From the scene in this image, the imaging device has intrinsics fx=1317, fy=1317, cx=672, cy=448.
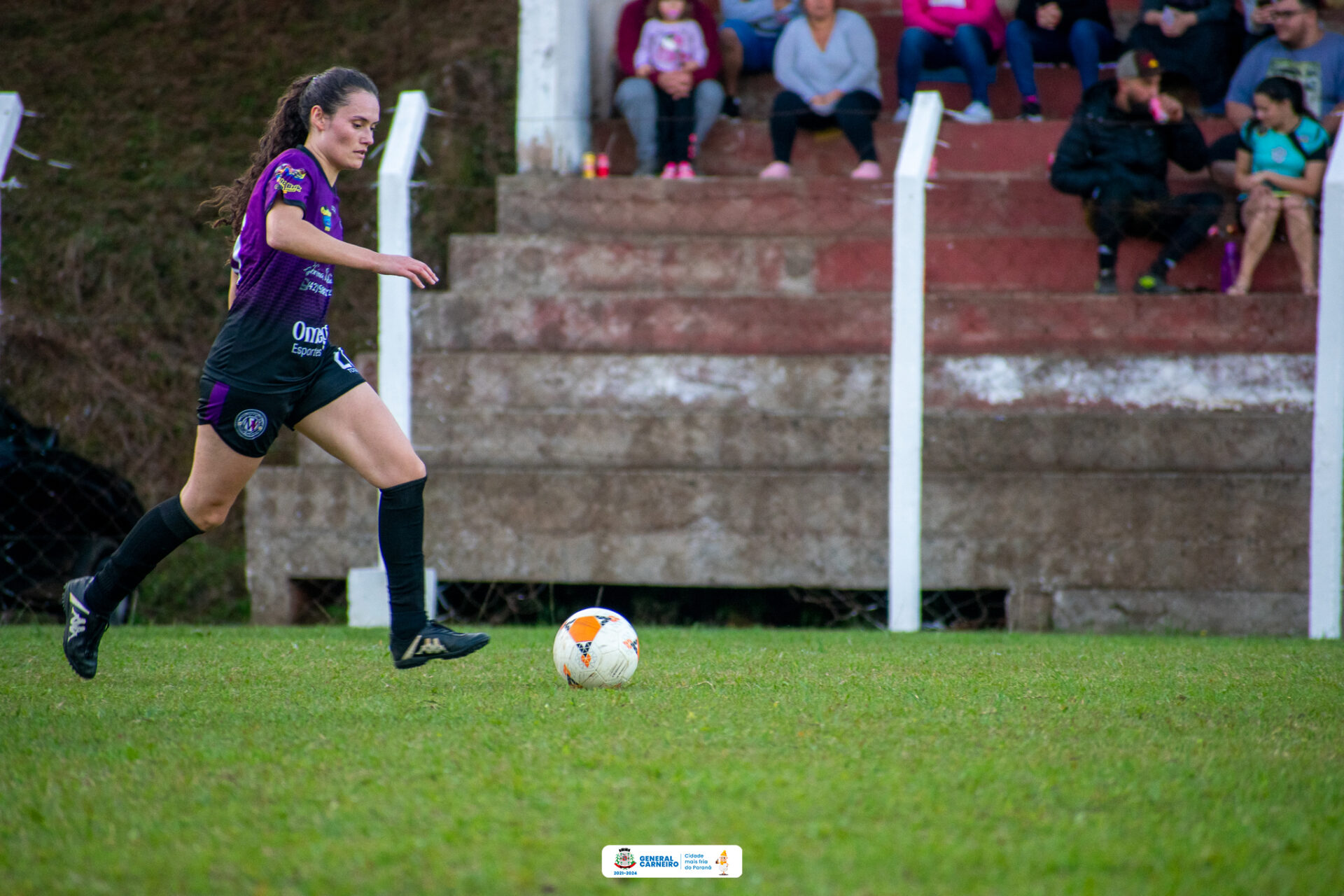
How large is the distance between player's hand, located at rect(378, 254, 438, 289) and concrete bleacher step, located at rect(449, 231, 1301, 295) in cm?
502

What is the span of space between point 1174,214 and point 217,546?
297 inches

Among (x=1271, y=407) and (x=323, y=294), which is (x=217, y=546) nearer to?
(x=323, y=294)

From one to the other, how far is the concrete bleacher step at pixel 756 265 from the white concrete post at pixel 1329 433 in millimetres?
2036

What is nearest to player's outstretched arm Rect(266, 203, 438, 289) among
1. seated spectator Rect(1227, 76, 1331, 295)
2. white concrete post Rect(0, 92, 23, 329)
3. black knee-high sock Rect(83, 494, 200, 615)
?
black knee-high sock Rect(83, 494, 200, 615)

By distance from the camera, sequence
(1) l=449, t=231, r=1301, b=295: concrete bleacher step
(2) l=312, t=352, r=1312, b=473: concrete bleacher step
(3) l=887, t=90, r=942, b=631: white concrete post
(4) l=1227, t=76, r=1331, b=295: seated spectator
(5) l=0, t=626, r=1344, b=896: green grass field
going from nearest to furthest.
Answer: (5) l=0, t=626, r=1344, b=896: green grass field, (3) l=887, t=90, r=942, b=631: white concrete post, (2) l=312, t=352, r=1312, b=473: concrete bleacher step, (4) l=1227, t=76, r=1331, b=295: seated spectator, (1) l=449, t=231, r=1301, b=295: concrete bleacher step

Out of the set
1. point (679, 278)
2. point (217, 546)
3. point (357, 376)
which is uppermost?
point (679, 278)

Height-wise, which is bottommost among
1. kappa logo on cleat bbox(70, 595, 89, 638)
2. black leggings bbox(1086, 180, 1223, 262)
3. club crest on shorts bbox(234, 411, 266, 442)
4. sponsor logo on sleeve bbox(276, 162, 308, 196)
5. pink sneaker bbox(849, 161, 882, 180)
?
kappa logo on cleat bbox(70, 595, 89, 638)

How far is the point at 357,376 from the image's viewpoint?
4.77 metres

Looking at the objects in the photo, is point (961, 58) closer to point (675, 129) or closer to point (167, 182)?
point (675, 129)

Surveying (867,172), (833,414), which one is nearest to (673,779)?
(833,414)

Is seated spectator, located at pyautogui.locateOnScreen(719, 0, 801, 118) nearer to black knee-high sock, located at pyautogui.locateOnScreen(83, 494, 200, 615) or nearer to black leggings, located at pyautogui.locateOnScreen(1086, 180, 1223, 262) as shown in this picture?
black leggings, located at pyautogui.locateOnScreen(1086, 180, 1223, 262)

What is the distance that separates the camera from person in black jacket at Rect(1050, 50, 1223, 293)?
874 centimetres

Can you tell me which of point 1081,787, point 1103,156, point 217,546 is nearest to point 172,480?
point 217,546

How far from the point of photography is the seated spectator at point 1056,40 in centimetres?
1057
